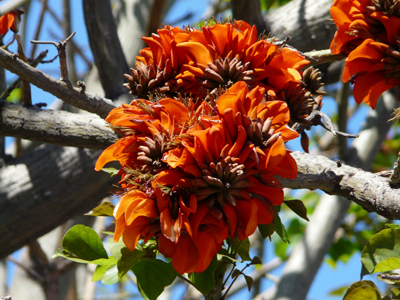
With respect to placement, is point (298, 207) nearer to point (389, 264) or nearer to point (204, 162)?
point (389, 264)

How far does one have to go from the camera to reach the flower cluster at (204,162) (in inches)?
20.3

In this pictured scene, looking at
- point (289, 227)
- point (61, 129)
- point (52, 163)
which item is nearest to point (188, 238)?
point (61, 129)

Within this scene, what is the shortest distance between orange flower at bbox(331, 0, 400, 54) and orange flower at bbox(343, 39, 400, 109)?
0.09 ft

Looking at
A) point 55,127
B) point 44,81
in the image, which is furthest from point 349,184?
point 55,127

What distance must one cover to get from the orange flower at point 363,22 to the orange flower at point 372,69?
3cm

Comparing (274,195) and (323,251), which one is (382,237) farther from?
(323,251)

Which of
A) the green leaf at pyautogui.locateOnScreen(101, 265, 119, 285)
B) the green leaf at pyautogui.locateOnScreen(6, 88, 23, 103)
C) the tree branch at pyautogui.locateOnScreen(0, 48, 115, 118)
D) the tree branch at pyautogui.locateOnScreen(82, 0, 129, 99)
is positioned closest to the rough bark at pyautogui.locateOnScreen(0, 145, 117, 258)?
the tree branch at pyautogui.locateOnScreen(82, 0, 129, 99)

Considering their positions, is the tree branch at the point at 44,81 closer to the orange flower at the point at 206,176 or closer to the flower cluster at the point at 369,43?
the orange flower at the point at 206,176

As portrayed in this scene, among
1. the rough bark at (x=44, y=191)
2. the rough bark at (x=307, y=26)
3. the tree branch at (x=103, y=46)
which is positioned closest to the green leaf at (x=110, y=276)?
the rough bark at (x=44, y=191)

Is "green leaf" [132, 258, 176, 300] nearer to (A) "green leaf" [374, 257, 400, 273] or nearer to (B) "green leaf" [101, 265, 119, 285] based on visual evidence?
(B) "green leaf" [101, 265, 119, 285]

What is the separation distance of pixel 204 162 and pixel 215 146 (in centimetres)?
3

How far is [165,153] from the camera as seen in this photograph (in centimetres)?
54

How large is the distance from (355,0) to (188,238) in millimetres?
533

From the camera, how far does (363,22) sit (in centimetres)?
69
